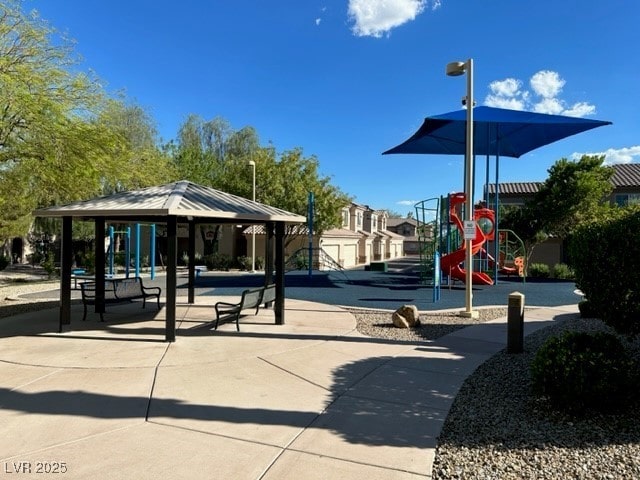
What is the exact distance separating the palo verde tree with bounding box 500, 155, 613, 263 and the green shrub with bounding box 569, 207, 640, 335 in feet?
76.7

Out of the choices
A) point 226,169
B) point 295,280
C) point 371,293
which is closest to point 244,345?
point 371,293

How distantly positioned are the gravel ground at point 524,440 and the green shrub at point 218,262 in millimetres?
28089

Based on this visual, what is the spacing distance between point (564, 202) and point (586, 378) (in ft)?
82.7

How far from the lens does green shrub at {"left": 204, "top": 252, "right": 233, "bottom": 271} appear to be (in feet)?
107

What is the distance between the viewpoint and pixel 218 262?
32.8m

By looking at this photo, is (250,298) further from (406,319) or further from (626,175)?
(626,175)

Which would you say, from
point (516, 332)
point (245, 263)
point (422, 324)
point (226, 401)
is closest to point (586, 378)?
point (516, 332)

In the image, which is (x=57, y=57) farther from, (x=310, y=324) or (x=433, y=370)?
(x=433, y=370)

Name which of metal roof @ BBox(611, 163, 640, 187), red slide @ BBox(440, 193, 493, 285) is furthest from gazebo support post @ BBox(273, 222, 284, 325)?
metal roof @ BBox(611, 163, 640, 187)

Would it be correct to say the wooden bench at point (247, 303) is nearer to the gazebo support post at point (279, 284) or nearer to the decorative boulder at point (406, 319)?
the gazebo support post at point (279, 284)

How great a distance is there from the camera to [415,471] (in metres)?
3.58

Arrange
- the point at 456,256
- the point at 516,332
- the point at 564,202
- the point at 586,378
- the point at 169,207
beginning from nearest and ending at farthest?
the point at 586,378
the point at 169,207
the point at 516,332
the point at 456,256
the point at 564,202

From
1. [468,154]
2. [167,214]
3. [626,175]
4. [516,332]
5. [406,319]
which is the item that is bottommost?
[406,319]

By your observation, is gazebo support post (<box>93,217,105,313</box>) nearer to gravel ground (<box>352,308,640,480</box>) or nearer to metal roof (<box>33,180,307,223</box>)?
metal roof (<box>33,180,307,223</box>)
